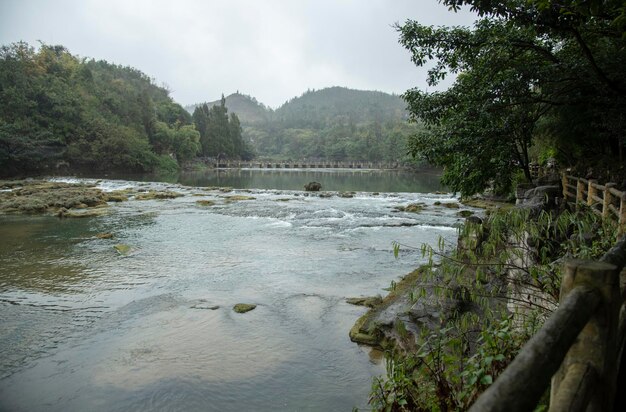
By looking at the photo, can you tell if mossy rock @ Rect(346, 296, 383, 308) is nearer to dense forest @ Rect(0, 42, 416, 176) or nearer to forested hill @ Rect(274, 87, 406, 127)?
dense forest @ Rect(0, 42, 416, 176)

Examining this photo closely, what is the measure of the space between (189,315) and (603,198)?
8470mm

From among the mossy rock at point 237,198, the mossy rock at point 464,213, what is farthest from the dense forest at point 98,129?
the mossy rock at point 464,213

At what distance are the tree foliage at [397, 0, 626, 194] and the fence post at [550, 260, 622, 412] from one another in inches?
264

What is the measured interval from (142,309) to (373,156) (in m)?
77.6

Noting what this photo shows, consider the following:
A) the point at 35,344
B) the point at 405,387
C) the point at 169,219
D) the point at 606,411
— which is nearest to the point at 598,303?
the point at 606,411

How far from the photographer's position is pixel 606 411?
6.46ft

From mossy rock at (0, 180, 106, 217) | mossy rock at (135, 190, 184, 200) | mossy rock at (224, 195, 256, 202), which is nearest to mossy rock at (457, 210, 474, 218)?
mossy rock at (224, 195, 256, 202)

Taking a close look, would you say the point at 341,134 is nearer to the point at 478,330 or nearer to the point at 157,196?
the point at 157,196

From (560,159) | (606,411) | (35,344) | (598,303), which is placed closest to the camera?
(598,303)

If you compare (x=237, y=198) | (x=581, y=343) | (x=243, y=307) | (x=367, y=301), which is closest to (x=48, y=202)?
(x=237, y=198)

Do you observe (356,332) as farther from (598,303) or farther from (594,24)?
(594,24)

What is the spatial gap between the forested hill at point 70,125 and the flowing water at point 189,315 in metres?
33.8

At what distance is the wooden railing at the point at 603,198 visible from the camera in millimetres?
5688

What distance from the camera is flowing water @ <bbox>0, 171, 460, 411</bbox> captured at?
219 inches
